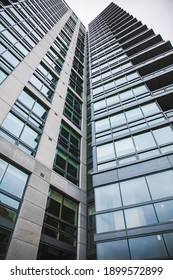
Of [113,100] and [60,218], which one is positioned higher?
[113,100]

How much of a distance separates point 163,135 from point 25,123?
10.2 metres

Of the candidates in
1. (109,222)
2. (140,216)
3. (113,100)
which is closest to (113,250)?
(109,222)

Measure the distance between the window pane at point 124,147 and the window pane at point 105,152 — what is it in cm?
48

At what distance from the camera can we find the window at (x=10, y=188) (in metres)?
10.4

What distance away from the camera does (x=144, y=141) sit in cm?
1450

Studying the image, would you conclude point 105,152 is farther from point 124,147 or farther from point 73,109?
point 73,109

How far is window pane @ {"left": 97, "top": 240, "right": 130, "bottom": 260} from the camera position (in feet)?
31.5

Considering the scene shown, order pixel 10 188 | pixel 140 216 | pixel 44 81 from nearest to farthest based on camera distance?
pixel 140 216, pixel 10 188, pixel 44 81

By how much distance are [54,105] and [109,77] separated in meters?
9.08

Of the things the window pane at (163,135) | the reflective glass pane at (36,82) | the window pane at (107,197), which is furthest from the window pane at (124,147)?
the reflective glass pane at (36,82)

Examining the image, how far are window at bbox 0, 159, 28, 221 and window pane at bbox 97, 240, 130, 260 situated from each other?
481 centimetres

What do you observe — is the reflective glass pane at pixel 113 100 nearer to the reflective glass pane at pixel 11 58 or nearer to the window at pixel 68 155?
the window at pixel 68 155

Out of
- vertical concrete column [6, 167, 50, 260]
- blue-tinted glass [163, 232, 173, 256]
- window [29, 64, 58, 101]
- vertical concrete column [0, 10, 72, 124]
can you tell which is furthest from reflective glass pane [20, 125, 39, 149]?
blue-tinted glass [163, 232, 173, 256]
